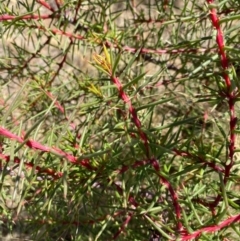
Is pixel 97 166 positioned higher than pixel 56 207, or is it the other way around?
pixel 97 166

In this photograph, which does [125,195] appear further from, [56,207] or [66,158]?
[56,207]

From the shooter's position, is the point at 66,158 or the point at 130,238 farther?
the point at 130,238

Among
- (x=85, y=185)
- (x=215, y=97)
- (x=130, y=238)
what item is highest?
(x=215, y=97)

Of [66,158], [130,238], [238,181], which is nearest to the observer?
[66,158]

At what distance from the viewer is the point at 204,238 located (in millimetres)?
474

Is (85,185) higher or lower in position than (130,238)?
higher

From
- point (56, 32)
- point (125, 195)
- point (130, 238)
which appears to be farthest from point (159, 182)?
point (56, 32)

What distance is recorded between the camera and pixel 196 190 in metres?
0.58

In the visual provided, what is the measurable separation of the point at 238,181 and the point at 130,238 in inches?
8.1

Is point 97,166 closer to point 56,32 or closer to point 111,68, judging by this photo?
point 111,68

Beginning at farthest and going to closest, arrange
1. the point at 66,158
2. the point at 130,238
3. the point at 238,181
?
1. the point at 130,238
2. the point at 238,181
3. the point at 66,158

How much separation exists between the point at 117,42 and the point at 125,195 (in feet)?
0.96

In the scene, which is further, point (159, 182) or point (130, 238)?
point (130, 238)

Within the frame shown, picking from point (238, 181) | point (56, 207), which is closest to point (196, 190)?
point (238, 181)
